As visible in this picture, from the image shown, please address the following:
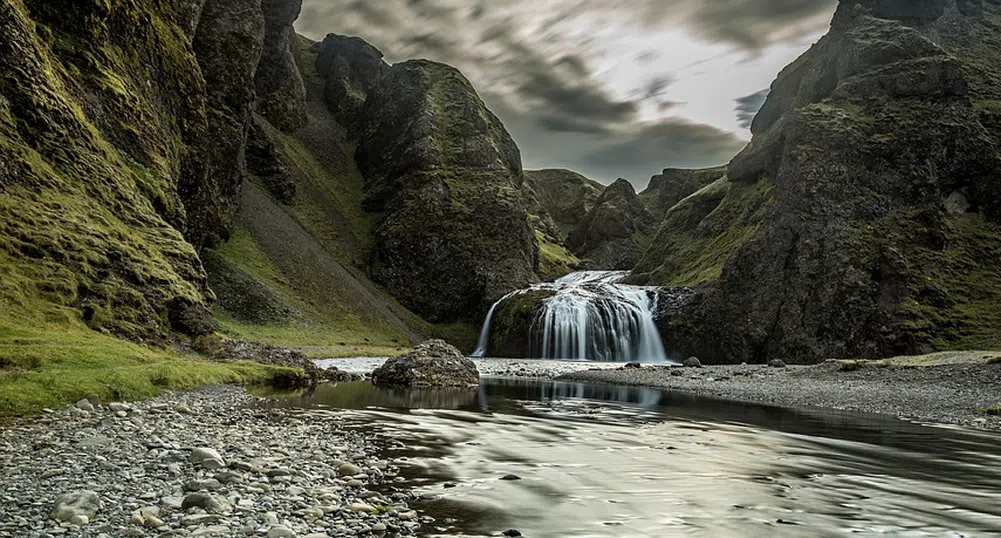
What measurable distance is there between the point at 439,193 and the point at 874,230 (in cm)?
8014

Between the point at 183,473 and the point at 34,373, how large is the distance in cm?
1127

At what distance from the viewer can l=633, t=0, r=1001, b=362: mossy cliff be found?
212ft

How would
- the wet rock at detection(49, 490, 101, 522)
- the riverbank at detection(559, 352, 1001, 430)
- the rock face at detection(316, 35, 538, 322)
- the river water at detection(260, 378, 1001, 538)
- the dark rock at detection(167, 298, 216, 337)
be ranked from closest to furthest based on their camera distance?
the wet rock at detection(49, 490, 101, 522), the river water at detection(260, 378, 1001, 538), the riverbank at detection(559, 352, 1001, 430), the dark rock at detection(167, 298, 216, 337), the rock face at detection(316, 35, 538, 322)

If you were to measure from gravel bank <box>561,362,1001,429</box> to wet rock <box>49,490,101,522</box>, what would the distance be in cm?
2676

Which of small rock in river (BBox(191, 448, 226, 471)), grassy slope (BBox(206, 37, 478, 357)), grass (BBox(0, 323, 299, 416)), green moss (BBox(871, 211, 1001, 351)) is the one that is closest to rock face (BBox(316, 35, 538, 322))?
grassy slope (BBox(206, 37, 478, 357))

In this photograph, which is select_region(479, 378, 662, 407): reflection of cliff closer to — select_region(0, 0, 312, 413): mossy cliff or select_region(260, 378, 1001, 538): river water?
select_region(260, 378, 1001, 538): river water

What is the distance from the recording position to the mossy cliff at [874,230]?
64625 mm

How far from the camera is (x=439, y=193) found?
398 feet

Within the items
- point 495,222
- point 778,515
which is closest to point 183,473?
point 778,515

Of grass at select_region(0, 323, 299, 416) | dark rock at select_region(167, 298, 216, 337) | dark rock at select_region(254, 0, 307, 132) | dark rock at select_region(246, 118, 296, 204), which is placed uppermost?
dark rock at select_region(254, 0, 307, 132)

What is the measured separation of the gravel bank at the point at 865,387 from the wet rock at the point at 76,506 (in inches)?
1053

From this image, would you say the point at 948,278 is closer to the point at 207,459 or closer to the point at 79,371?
the point at 207,459

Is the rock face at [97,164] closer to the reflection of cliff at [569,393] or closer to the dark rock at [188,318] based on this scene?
the dark rock at [188,318]

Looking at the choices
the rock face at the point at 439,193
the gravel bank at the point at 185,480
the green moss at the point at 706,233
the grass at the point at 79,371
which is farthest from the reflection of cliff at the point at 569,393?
the rock face at the point at 439,193
